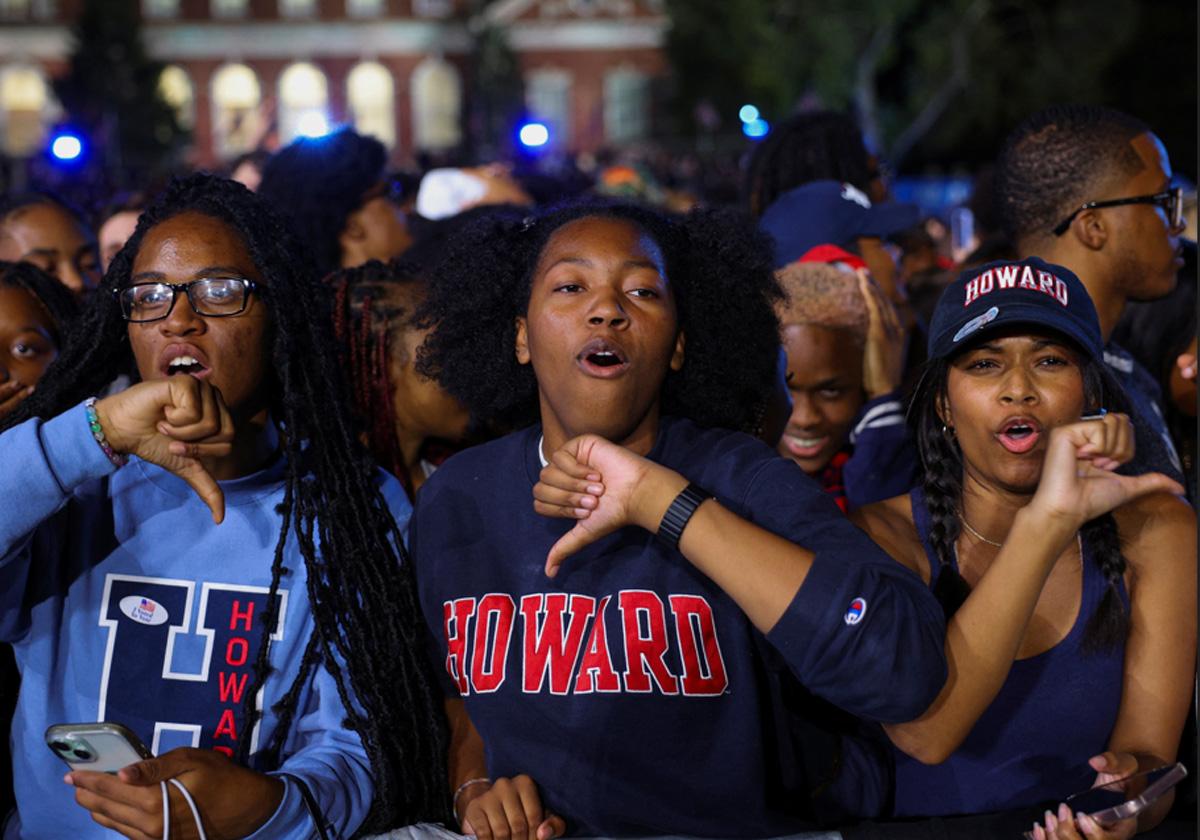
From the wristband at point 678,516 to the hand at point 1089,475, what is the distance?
1.90ft

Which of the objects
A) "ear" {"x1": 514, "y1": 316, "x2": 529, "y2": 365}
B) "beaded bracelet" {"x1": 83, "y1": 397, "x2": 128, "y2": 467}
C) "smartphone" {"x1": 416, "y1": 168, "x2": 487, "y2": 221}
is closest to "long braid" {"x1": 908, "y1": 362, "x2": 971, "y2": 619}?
"ear" {"x1": 514, "y1": 316, "x2": 529, "y2": 365}

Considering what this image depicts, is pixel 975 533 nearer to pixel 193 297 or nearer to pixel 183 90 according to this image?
pixel 193 297

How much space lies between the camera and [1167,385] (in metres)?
4.61

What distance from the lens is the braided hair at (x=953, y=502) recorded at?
111 inches

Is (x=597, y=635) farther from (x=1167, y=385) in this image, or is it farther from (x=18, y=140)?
(x=18, y=140)

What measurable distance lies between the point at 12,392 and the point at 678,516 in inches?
77.9

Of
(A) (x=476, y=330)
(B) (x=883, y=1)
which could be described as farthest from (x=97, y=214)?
(B) (x=883, y=1)

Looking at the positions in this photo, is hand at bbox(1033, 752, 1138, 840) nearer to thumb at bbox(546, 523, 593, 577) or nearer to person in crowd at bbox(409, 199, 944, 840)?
person in crowd at bbox(409, 199, 944, 840)

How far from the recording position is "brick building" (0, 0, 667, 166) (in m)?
60.5

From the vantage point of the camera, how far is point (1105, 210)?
4090mm

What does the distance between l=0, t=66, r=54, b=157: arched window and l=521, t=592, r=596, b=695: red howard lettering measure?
60285mm

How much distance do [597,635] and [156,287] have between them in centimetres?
113

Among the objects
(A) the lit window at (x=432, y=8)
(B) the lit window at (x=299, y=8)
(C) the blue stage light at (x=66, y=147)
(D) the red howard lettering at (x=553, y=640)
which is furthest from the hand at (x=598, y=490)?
(B) the lit window at (x=299, y=8)

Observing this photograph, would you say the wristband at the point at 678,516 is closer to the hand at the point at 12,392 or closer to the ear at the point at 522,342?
the ear at the point at 522,342
